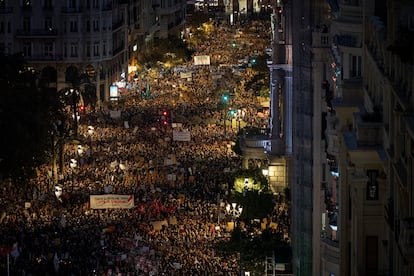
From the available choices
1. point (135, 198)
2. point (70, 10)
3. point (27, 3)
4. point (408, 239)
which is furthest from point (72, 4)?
point (408, 239)

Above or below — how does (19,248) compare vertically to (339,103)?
below

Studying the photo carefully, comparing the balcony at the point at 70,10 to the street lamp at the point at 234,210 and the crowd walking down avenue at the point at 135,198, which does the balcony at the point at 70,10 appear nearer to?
the crowd walking down avenue at the point at 135,198

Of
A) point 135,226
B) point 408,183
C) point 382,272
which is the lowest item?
point 135,226

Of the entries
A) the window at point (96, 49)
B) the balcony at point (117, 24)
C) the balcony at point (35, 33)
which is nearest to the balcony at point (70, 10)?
the balcony at point (35, 33)

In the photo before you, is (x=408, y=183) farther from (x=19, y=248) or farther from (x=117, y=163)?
(x=117, y=163)

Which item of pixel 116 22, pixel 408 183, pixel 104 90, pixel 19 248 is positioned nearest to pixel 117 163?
pixel 19 248
